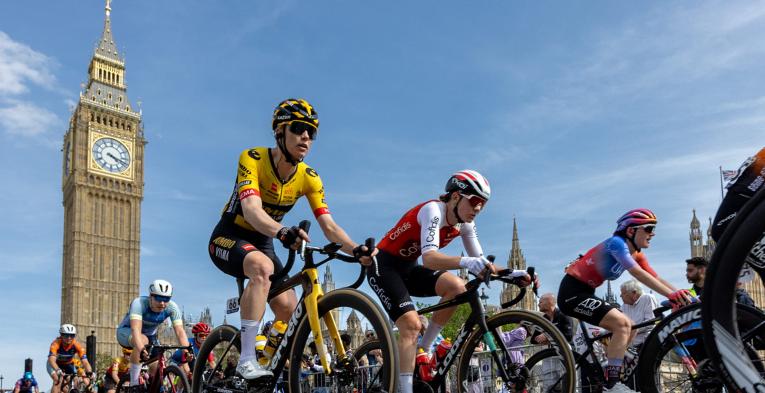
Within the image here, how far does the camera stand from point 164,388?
30.2 feet

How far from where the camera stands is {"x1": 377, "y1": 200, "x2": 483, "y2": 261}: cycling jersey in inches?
252

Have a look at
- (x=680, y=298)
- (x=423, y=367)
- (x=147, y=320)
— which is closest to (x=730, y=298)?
(x=680, y=298)

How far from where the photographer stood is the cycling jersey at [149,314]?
32.5 ft

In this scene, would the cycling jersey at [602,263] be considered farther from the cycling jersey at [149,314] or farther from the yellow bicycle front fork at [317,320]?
the cycling jersey at [149,314]

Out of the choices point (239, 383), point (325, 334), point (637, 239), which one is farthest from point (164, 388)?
point (637, 239)

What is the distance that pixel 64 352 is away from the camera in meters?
14.2

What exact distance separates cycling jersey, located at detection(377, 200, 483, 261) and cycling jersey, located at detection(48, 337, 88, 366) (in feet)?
31.6

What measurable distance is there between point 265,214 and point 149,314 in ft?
17.1

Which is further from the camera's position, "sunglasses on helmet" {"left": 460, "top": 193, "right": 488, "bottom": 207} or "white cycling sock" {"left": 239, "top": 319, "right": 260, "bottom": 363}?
"sunglasses on helmet" {"left": 460, "top": 193, "right": 488, "bottom": 207}

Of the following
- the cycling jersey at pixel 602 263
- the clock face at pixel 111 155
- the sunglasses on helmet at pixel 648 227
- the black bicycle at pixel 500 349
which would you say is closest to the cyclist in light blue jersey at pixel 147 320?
the black bicycle at pixel 500 349

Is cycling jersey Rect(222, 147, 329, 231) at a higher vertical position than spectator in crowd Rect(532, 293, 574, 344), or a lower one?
higher

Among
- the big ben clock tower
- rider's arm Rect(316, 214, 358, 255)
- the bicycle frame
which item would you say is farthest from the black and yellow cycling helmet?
the big ben clock tower

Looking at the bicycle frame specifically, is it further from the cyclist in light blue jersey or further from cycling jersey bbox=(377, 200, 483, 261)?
the cyclist in light blue jersey

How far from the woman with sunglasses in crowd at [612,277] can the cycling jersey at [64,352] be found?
34.1ft
